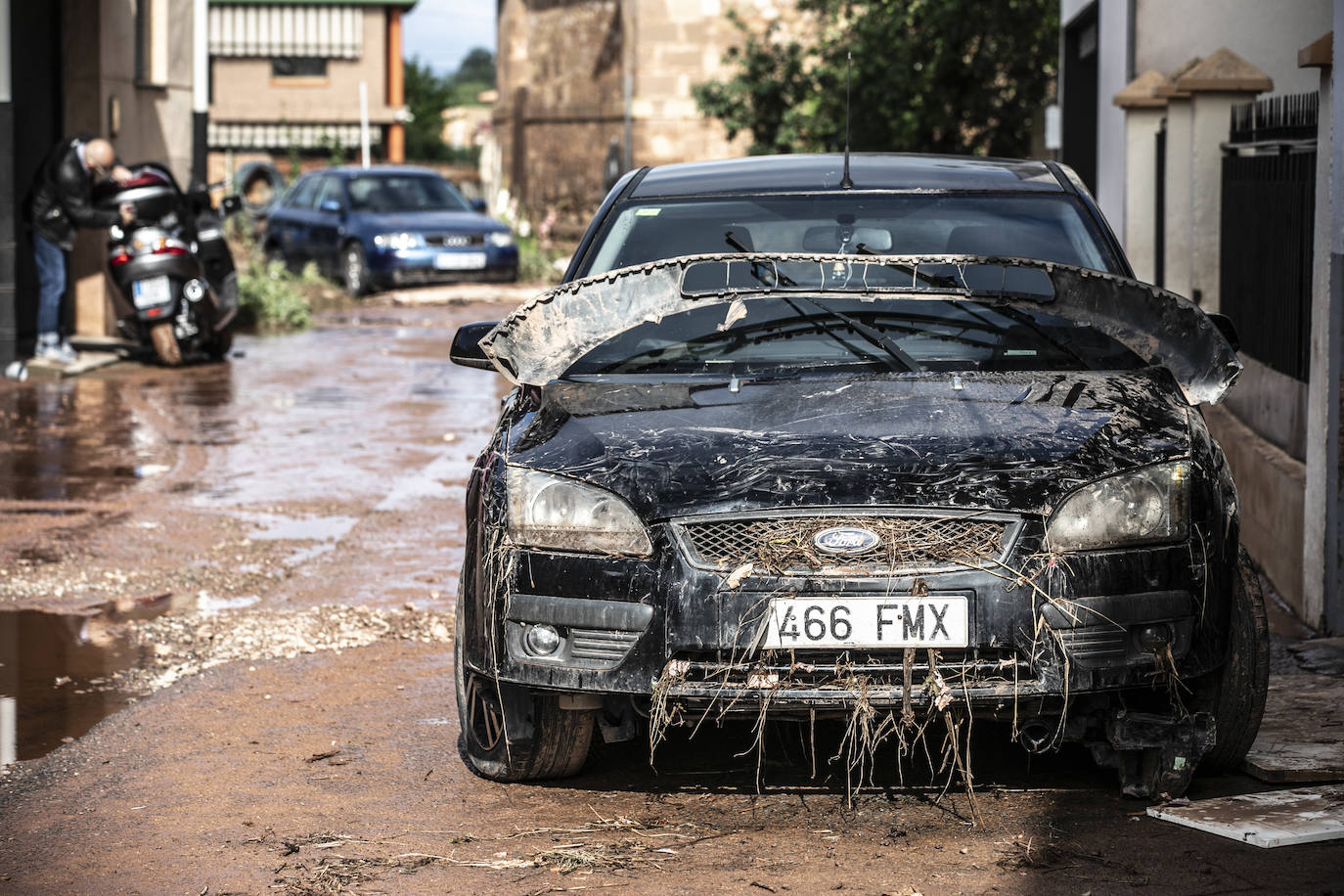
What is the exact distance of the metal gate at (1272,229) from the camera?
746cm

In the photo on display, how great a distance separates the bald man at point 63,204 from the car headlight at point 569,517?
10.5 m

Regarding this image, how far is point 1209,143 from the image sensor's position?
32.9 ft

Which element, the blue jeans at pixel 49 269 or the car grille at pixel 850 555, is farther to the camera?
the blue jeans at pixel 49 269

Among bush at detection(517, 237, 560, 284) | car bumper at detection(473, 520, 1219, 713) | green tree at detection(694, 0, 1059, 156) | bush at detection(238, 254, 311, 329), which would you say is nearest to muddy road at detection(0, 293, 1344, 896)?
car bumper at detection(473, 520, 1219, 713)

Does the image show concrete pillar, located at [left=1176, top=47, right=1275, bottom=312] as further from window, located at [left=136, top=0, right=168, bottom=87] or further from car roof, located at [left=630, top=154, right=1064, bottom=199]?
window, located at [left=136, top=0, right=168, bottom=87]

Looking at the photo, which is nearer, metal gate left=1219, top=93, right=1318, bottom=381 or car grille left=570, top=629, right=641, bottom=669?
car grille left=570, top=629, right=641, bottom=669

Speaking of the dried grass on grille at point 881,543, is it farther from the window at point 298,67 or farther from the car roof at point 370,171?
the window at point 298,67

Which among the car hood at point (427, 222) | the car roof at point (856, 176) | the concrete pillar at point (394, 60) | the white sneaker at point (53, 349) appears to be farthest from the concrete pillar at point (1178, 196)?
the concrete pillar at point (394, 60)

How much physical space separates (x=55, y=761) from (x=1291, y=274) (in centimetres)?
531

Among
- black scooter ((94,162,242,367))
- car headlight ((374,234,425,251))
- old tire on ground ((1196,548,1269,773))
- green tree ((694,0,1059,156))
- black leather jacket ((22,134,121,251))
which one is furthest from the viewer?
car headlight ((374,234,425,251))

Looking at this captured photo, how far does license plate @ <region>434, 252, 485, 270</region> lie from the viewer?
23.2 metres

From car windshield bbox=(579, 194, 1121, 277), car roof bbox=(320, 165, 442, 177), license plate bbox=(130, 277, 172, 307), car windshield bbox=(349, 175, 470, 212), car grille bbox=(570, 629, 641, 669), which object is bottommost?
car grille bbox=(570, 629, 641, 669)

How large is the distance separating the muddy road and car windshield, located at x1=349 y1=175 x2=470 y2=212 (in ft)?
49.6

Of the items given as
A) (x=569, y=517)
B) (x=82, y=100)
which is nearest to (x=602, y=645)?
(x=569, y=517)
